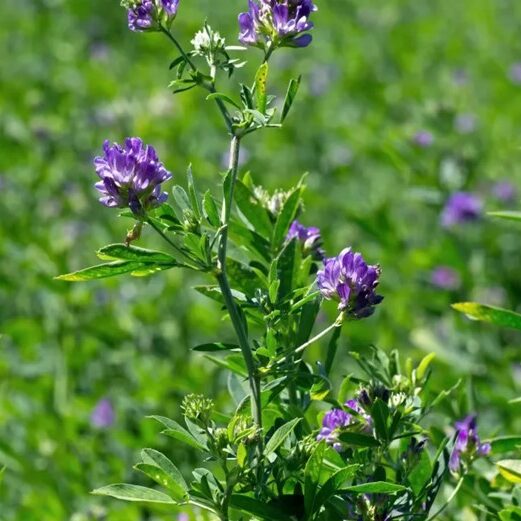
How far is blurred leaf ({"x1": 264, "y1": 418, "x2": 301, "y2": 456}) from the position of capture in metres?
1.32

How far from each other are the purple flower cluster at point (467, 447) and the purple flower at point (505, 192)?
95.4 inches

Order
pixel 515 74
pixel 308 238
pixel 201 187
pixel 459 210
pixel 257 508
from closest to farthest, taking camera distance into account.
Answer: pixel 257 508, pixel 308 238, pixel 459 210, pixel 201 187, pixel 515 74

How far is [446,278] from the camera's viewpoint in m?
3.44

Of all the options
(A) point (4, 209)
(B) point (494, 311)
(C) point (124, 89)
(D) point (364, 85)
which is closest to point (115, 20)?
(C) point (124, 89)

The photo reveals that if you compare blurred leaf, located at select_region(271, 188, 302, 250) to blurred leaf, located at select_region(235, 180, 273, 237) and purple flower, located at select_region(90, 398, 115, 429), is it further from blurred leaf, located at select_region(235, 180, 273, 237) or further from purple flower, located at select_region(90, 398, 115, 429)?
purple flower, located at select_region(90, 398, 115, 429)

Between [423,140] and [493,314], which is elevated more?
[423,140]

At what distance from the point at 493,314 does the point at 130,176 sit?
553mm

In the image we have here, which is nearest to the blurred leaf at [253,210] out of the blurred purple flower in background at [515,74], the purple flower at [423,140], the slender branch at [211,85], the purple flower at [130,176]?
the slender branch at [211,85]

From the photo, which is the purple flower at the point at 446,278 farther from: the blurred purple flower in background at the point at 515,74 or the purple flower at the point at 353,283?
the purple flower at the point at 353,283

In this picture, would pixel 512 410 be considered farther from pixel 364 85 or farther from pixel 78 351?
pixel 364 85

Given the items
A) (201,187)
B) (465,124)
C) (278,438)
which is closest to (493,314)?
(278,438)

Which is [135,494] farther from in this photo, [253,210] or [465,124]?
[465,124]

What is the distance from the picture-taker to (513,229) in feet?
12.0

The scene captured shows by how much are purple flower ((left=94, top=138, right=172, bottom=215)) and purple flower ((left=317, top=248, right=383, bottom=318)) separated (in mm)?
233
